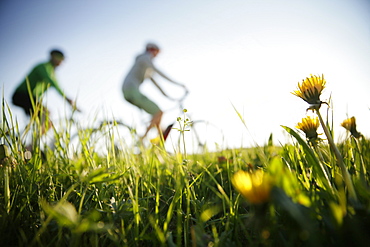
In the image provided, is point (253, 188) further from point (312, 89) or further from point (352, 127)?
point (352, 127)

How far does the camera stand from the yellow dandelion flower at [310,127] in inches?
31.7

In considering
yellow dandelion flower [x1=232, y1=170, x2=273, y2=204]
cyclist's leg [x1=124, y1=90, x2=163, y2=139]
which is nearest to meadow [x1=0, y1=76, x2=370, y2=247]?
yellow dandelion flower [x1=232, y1=170, x2=273, y2=204]

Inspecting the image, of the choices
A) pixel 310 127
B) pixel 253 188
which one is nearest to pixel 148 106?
pixel 310 127

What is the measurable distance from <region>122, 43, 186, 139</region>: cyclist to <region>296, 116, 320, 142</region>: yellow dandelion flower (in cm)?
308

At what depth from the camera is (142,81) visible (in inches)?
170

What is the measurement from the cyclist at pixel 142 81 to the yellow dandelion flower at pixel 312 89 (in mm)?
3148

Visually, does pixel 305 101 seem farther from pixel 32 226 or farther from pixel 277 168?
pixel 32 226

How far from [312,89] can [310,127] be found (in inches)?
6.9

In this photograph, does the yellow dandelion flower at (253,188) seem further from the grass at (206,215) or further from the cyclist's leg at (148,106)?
the cyclist's leg at (148,106)

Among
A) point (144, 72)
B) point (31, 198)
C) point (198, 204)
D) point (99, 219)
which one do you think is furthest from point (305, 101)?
point (144, 72)

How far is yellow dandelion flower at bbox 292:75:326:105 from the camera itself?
728 mm

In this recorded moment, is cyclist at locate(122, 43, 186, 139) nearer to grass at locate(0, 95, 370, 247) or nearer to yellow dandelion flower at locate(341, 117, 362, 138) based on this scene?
grass at locate(0, 95, 370, 247)

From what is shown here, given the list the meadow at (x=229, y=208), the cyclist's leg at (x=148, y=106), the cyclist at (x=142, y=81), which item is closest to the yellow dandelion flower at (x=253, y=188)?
the meadow at (x=229, y=208)

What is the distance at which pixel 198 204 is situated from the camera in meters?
0.79
